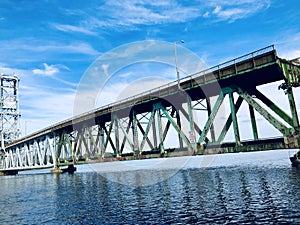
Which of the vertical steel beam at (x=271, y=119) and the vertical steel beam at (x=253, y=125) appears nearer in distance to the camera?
the vertical steel beam at (x=271, y=119)

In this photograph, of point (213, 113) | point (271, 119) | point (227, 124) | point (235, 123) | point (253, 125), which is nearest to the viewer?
point (271, 119)

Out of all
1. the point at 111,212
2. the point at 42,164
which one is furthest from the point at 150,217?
the point at 42,164

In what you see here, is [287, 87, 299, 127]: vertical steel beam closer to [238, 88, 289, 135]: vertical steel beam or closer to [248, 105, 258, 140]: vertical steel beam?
[238, 88, 289, 135]: vertical steel beam

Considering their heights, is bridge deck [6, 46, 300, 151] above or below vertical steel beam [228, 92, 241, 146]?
above

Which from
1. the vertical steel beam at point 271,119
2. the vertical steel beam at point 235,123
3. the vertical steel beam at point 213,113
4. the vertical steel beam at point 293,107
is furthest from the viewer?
the vertical steel beam at point 213,113

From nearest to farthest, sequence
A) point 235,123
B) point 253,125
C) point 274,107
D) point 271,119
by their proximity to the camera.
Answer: point 271,119
point 274,107
point 235,123
point 253,125

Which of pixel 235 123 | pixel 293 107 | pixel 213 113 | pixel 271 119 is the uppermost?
pixel 213 113

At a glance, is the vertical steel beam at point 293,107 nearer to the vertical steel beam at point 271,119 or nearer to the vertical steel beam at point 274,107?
the vertical steel beam at point 274,107

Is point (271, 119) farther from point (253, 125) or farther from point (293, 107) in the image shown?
point (253, 125)

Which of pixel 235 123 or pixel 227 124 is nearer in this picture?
pixel 235 123

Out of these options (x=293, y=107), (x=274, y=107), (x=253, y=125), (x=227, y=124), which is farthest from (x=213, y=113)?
(x=293, y=107)

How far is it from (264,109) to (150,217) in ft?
59.2

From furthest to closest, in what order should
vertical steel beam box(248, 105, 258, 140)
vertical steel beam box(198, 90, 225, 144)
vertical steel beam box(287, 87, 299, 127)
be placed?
vertical steel beam box(198, 90, 225, 144), vertical steel beam box(248, 105, 258, 140), vertical steel beam box(287, 87, 299, 127)

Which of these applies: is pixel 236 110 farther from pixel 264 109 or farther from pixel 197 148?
pixel 197 148
